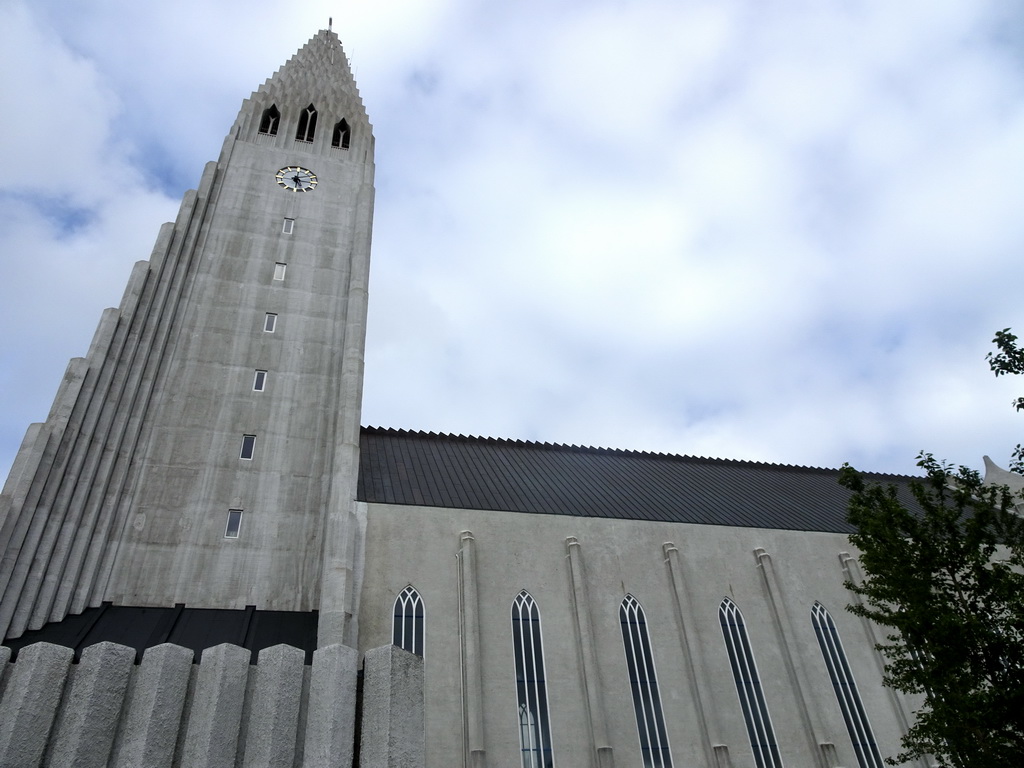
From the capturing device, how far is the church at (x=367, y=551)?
22.2 metres

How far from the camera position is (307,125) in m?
39.7

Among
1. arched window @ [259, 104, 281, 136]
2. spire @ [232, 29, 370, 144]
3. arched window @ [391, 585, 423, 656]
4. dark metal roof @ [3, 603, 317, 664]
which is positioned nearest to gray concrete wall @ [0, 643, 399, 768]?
dark metal roof @ [3, 603, 317, 664]

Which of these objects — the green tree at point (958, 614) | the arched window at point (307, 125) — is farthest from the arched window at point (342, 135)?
the green tree at point (958, 614)

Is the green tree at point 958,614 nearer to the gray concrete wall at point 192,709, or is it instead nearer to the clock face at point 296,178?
the gray concrete wall at point 192,709

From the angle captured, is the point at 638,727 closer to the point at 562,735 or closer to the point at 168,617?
the point at 562,735

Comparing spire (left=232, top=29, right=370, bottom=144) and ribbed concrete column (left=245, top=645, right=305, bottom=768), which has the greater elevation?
spire (left=232, top=29, right=370, bottom=144)

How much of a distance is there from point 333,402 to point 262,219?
11211mm

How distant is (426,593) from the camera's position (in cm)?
2414

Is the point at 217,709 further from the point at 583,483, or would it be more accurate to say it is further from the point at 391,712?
the point at 583,483

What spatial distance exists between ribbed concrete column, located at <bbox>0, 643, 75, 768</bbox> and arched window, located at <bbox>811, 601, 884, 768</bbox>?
88.5 feet

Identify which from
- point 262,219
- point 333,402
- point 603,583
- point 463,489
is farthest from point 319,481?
point 262,219

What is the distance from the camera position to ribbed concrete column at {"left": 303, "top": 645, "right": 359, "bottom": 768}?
846 cm

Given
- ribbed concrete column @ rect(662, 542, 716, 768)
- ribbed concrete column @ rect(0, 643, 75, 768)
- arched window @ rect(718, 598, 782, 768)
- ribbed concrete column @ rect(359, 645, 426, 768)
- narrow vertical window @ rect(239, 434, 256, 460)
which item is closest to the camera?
ribbed concrete column @ rect(0, 643, 75, 768)

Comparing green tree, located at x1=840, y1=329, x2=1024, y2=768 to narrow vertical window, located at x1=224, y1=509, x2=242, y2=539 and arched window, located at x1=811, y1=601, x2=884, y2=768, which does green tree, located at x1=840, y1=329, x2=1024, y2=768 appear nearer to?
arched window, located at x1=811, y1=601, x2=884, y2=768
